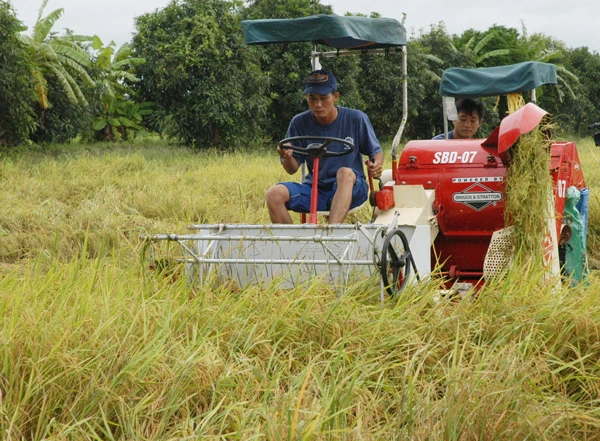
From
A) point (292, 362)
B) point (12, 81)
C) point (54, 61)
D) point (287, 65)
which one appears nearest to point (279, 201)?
point (292, 362)

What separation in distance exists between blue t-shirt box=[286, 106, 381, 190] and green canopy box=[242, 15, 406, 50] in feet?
1.58

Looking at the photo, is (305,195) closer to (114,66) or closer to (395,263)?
(395,263)

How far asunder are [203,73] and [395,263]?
12.4m

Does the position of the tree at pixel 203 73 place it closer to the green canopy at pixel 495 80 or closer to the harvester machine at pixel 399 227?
the green canopy at pixel 495 80

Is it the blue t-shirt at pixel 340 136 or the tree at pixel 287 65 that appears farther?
the tree at pixel 287 65

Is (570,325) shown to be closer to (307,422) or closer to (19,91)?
(307,422)

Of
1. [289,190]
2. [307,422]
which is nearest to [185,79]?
[289,190]

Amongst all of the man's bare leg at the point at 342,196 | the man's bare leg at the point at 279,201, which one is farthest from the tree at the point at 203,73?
the man's bare leg at the point at 342,196

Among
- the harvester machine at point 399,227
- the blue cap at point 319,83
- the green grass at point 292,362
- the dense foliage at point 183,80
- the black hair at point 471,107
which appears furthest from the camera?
the dense foliage at point 183,80

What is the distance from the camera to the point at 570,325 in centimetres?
326

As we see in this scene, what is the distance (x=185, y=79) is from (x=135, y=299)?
12.4 metres

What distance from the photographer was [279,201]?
4746 millimetres

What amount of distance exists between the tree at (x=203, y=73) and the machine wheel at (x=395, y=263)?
11.7 meters

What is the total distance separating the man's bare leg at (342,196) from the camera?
4488mm
